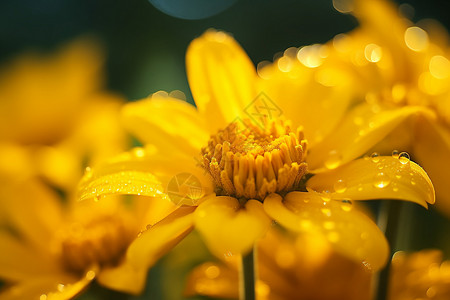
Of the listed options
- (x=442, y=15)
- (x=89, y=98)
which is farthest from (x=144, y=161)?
(x=442, y=15)

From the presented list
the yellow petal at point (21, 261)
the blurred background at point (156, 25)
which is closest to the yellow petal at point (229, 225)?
the yellow petal at point (21, 261)

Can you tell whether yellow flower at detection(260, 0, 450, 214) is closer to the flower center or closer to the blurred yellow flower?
the blurred yellow flower

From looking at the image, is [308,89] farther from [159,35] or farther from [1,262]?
[159,35]

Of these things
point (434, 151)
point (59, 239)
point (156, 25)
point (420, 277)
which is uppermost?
point (434, 151)

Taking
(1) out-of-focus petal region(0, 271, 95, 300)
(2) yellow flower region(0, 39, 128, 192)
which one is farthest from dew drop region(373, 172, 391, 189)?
(2) yellow flower region(0, 39, 128, 192)

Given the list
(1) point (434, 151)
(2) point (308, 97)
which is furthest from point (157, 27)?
(1) point (434, 151)

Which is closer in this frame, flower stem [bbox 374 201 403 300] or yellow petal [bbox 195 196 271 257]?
yellow petal [bbox 195 196 271 257]

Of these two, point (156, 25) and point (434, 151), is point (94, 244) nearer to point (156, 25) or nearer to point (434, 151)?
point (434, 151)

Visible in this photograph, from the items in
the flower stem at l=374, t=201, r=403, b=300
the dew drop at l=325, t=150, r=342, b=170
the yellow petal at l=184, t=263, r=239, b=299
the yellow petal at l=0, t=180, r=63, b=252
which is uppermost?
the dew drop at l=325, t=150, r=342, b=170
